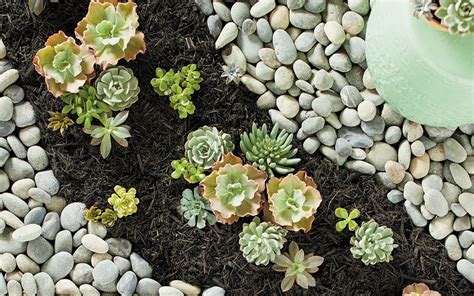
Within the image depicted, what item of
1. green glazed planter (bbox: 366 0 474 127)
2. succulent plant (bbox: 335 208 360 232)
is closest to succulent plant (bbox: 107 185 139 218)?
succulent plant (bbox: 335 208 360 232)

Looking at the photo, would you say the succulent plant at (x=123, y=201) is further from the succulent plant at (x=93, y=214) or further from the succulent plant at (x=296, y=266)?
the succulent plant at (x=296, y=266)

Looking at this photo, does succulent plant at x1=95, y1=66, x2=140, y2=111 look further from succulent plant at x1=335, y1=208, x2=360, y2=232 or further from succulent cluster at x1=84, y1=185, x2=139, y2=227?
succulent plant at x1=335, y1=208, x2=360, y2=232

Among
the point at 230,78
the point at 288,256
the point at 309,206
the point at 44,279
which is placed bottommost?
the point at 44,279

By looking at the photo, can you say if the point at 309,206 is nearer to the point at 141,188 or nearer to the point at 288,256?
the point at 288,256

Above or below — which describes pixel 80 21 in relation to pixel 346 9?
below

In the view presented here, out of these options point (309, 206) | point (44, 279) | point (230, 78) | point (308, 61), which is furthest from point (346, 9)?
point (44, 279)

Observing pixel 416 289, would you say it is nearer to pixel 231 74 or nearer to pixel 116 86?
pixel 231 74

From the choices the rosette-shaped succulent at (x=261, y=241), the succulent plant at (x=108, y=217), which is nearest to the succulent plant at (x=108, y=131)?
the succulent plant at (x=108, y=217)

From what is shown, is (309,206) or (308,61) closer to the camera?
(309,206)

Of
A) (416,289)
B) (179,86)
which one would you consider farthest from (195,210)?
(416,289)
